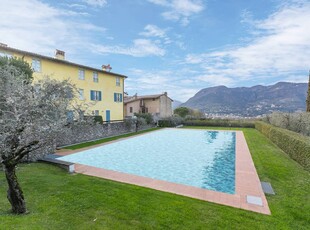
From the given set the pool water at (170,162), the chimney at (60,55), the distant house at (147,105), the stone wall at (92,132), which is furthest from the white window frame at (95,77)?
the distant house at (147,105)

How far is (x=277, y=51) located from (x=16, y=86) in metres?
23.3

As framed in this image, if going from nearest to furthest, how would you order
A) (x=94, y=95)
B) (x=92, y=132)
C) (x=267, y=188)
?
(x=267, y=188) → (x=92, y=132) → (x=94, y=95)

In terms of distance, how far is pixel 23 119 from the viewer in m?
4.07

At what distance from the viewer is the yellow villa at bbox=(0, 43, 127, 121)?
58.4ft

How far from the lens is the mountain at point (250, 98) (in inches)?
2467

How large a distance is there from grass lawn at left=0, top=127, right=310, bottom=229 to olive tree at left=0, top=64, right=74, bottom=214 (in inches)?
31.8

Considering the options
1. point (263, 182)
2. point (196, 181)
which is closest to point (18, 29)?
point (196, 181)

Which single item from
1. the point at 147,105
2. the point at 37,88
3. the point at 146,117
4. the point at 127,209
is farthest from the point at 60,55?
the point at 147,105

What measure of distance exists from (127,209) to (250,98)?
85.6 m

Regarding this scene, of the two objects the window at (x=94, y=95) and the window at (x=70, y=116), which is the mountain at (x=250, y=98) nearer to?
the window at (x=94, y=95)

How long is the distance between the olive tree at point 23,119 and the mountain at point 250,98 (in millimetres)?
60641

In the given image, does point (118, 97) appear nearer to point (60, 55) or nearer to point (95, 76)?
point (95, 76)

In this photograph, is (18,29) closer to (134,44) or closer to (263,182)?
(134,44)

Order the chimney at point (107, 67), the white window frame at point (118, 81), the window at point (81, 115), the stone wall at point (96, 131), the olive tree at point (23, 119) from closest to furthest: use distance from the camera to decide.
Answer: the olive tree at point (23, 119), the window at point (81, 115), the stone wall at point (96, 131), the chimney at point (107, 67), the white window frame at point (118, 81)
